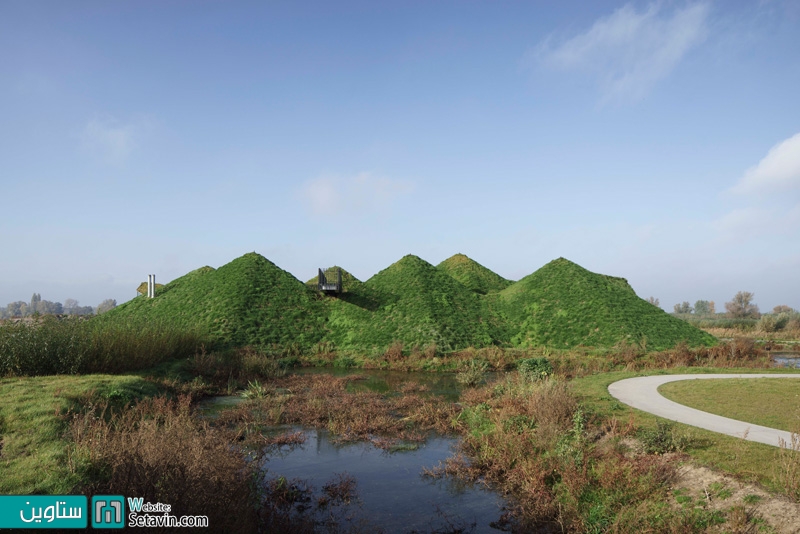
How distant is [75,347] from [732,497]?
2197 centimetres

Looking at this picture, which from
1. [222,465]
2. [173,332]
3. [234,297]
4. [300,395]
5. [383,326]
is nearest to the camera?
[222,465]

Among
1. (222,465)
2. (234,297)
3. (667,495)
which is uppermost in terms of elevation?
(234,297)

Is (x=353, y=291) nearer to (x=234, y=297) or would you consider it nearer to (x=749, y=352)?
(x=234, y=297)

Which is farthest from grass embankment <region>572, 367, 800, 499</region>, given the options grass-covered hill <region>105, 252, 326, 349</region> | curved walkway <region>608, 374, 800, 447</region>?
grass-covered hill <region>105, 252, 326, 349</region>

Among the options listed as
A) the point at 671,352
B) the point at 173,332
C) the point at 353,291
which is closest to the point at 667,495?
the point at 671,352

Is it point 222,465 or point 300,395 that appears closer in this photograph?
point 222,465

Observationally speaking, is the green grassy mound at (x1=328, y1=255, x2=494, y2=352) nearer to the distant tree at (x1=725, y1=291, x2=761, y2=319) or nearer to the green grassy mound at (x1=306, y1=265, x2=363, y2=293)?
the green grassy mound at (x1=306, y1=265, x2=363, y2=293)

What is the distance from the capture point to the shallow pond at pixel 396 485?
31.2ft

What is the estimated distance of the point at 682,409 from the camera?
48.5 ft

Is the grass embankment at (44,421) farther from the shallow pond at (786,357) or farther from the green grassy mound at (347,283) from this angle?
the shallow pond at (786,357)

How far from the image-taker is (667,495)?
30.5ft

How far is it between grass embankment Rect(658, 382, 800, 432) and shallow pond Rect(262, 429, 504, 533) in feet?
26.6

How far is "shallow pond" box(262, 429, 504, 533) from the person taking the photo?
952 centimetres

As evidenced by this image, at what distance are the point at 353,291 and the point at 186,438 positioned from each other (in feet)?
126
